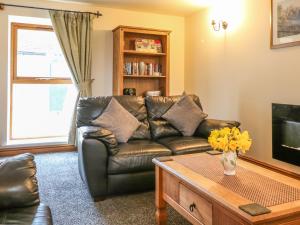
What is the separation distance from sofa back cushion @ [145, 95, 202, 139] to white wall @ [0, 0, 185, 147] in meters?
1.59

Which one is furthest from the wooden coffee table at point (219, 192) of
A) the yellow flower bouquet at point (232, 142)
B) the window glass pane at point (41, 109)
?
the window glass pane at point (41, 109)

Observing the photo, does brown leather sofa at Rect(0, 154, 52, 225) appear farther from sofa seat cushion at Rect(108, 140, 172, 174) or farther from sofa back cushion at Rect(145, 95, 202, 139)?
sofa back cushion at Rect(145, 95, 202, 139)

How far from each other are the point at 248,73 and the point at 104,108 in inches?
83.5

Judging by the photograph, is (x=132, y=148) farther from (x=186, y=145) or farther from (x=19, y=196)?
(x=19, y=196)

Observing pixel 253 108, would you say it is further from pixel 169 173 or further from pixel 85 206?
pixel 85 206

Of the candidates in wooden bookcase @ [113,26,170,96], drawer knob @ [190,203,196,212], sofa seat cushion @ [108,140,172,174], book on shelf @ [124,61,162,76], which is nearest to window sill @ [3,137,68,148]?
wooden bookcase @ [113,26,170,96]

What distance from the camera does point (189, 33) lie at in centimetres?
529

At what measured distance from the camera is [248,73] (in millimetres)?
3908

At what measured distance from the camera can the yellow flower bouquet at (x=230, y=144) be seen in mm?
1732

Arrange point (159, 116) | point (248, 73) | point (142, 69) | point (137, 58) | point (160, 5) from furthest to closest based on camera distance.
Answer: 1. point (137, 58)
2. point (142, 69)
3. point (160, 5)
4. point (248, 73)
5. point (159, 116)

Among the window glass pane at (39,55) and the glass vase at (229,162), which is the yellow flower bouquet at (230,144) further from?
the window glass pane at (39,55)

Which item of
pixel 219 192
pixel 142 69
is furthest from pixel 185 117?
pixel 219 192

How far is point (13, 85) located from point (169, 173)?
3.67m

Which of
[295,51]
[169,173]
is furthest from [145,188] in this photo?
[295,51]
